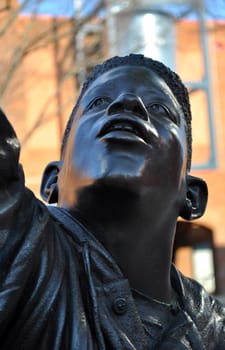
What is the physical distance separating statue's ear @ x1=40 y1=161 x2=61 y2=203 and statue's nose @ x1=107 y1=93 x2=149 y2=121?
31cm

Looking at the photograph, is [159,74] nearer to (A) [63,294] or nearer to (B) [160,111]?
(B) [160,111]

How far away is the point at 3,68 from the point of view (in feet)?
27.4

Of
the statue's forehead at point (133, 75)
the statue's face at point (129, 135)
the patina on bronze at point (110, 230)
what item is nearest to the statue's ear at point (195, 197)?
the patina on bronze at point (110, 230)

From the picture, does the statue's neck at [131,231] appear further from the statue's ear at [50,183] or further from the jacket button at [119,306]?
the statue's ear at [50,183]

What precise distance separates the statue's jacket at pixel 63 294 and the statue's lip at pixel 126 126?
0.73ft

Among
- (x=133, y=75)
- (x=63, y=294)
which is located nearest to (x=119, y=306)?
(x=63, y=294)

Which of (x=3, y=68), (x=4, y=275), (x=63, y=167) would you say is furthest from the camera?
(x=3, y=68)

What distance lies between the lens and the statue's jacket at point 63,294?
111 cm

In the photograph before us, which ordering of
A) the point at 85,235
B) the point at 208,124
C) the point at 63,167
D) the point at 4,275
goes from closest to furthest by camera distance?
the point at 4,275 < the point at 85,235 < the point at 63,167 < the point at 208,124

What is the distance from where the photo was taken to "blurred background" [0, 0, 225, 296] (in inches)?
374

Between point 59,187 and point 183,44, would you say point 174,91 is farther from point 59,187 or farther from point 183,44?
point 183,44

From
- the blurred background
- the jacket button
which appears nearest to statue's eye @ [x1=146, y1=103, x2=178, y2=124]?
the jacket button

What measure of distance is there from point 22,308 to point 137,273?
1.13 ft

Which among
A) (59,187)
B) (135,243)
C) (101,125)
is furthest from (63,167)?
(135,243)
